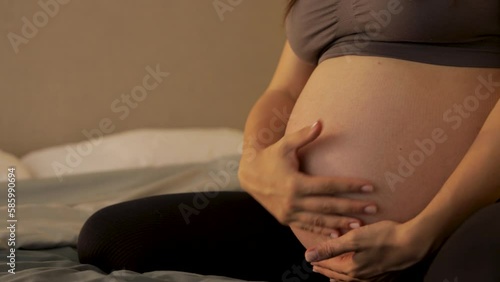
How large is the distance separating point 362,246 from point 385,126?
0.52 feet

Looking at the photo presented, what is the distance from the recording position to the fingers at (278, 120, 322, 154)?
86 cm

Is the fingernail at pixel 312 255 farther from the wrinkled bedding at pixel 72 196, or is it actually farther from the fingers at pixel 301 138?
the wrinkled bedding at pixel 72 196

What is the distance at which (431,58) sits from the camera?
86cm

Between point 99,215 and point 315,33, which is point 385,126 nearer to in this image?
point 315,33

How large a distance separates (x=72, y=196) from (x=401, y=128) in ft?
2.88

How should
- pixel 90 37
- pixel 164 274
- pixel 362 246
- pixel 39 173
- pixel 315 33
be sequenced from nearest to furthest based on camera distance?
pixel 362 246
pixel 164 274
pixel 315 33
pixel 39 173
pixel 90 37

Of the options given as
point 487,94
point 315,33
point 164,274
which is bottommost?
point 164,274

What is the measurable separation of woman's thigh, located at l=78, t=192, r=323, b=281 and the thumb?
212 mm

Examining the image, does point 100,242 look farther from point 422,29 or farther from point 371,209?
point 422,29

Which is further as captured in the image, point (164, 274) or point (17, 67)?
point (17, 67)

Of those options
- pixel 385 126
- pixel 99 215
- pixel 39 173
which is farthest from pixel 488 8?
pixel 39 173

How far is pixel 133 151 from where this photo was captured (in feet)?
5.84

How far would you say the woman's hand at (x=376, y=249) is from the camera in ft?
2.45

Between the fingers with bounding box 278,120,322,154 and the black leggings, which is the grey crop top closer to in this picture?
the fingers with bounding box 278,120,322,154
